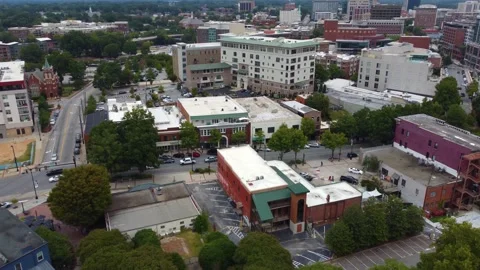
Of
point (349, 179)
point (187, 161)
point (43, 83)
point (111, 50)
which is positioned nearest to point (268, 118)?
point (187, 161)

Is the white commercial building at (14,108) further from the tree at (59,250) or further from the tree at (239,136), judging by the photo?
the tree at (59,250)

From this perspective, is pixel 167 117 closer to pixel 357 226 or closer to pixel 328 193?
pixel 328 193

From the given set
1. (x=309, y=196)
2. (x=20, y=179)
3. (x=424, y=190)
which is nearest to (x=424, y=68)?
(x=424, y=190)

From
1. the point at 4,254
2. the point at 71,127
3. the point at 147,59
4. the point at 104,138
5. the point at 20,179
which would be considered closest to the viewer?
the point at 4,254

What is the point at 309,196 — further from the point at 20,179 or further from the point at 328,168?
the point at 20,179

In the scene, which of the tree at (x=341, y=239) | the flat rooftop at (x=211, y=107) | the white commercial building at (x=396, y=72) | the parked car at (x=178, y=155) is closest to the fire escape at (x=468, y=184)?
the tree at (x=341, y=239)

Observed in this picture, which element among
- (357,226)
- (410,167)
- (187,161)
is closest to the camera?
(357,226)

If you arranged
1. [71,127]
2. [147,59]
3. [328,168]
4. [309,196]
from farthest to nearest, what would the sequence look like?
[147,59] → [71,127] → [328,168] → [309,196]
